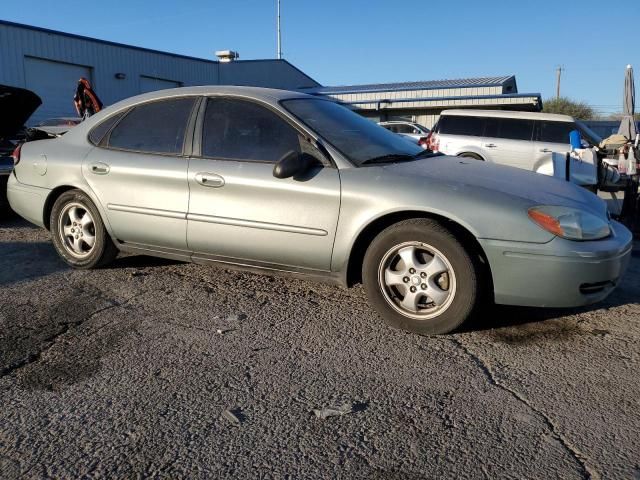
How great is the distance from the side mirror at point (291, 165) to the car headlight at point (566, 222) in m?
1.42

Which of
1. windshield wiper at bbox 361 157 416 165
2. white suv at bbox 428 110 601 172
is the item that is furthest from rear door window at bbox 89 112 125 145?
white suv at bbox 428 110 601 172

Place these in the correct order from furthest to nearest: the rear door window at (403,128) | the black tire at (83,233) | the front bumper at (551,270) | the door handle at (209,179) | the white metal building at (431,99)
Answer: the white metal building at (431,99)
the rear door window at (403,128)
the black tire at (83,233)
the door handle at (209,179)
the front bumper at (551,270)

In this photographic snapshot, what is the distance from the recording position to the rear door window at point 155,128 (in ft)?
13.9

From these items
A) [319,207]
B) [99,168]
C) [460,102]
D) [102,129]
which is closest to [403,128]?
[460,102]

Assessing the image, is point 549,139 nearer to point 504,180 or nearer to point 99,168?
point 504,180

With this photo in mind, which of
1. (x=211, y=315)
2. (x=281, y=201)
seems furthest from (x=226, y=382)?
(x=281, y=201)

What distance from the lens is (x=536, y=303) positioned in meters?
3.27

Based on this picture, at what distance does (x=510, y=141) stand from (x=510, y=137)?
13cm

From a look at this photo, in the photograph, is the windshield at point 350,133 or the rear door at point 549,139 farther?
A: the rear door at point 549,139

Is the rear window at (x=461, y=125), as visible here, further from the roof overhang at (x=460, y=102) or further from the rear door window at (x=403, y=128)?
the roof overhang at (x=460, y=102)

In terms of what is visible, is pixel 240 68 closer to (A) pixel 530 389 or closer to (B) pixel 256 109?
(B) pixel 256 109

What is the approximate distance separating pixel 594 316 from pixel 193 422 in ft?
9.25

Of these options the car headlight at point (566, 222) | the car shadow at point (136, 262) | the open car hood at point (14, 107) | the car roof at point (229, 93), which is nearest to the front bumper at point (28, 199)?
the car shadow at point (136, 262)

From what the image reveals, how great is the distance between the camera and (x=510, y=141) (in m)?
12.8
